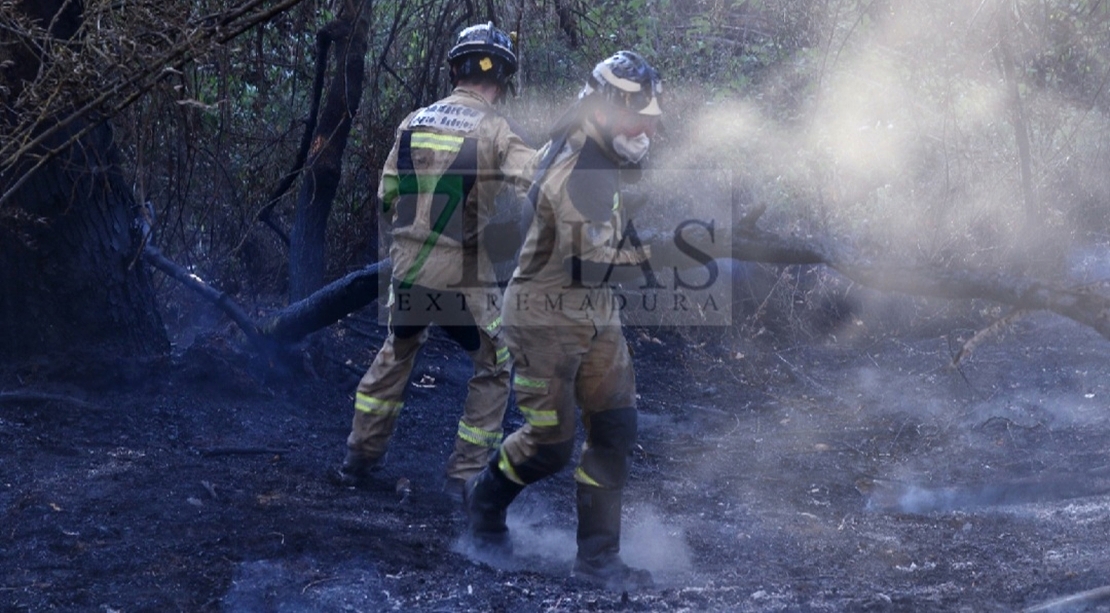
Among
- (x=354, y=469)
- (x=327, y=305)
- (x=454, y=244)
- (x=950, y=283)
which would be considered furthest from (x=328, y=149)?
(x=950, y=283)

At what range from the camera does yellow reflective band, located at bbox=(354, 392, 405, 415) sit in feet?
17.4

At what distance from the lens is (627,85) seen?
4137mm

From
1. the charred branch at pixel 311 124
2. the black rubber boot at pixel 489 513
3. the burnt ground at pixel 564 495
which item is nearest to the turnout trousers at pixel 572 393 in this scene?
the black rubber boot at pixel 489 513

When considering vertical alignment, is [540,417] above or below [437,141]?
below

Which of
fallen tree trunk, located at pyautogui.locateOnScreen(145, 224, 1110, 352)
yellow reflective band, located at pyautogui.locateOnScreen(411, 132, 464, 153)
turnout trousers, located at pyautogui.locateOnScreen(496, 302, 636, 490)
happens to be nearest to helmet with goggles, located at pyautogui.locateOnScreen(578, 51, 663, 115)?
turnout trousers, located at pyautogui.locateOnScreen(496, 302, 636, 490)

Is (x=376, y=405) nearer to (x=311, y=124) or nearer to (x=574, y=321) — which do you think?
(x=574, y=321)

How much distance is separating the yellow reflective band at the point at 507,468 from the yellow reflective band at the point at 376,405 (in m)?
1.00

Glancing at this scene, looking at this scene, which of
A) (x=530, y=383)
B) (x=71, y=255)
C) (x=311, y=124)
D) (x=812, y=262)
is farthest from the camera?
(x=311, y=124)

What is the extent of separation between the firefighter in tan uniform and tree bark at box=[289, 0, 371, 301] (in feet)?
3.71

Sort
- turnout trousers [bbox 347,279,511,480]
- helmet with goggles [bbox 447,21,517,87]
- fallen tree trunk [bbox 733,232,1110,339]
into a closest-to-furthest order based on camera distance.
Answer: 1. fallen tree trunk [bbox 733,232,1110,339]
2. helmet with goggles [bbox 447,21,517,87]
3. turnout trousers [bbox 347,279,511,480]

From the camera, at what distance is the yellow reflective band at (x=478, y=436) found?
5332 mm

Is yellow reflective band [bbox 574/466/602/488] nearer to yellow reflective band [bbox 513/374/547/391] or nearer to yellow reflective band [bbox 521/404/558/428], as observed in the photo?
yellow reflective band [bbox 521/404/558/428]

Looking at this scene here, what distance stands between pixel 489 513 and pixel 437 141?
1.62m

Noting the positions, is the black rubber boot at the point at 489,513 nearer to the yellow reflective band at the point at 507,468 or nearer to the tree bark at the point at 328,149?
the yellow reflective band at the point at 507,468
